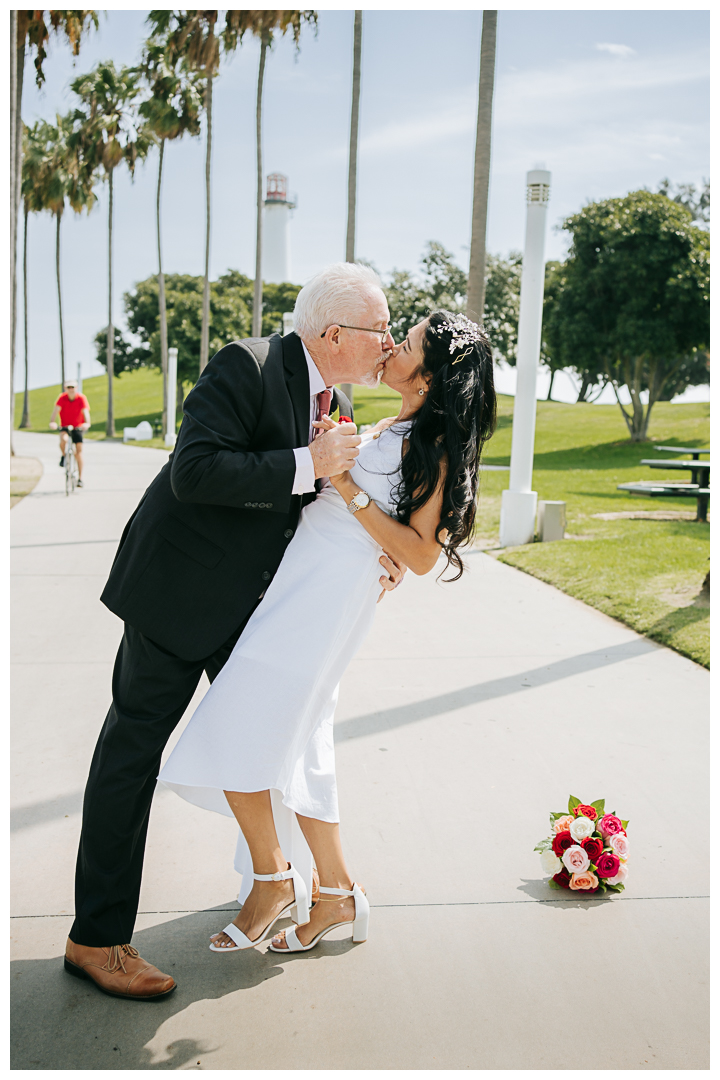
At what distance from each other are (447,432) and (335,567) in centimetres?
49

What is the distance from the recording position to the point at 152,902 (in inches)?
118

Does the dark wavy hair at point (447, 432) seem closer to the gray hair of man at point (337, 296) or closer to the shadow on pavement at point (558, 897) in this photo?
the gray hair of man at point (337, 296)

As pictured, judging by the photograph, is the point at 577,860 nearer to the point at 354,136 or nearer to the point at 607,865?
the point at 607,865

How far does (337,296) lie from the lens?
2506 mm

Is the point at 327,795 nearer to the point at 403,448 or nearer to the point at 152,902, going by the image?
the point at 152,902

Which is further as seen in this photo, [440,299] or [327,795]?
[440,299]

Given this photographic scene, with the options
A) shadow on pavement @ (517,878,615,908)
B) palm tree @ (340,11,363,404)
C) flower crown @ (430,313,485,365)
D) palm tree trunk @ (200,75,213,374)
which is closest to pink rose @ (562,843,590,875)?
shadow on pavement @ (517,878,615,908)

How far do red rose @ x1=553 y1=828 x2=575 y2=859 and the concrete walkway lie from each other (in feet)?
0.48

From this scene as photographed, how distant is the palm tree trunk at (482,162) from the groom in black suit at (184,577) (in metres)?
9.38

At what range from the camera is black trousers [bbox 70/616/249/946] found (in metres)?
2.50

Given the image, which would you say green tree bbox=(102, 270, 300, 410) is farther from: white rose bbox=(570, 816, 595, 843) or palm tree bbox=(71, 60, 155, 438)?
white rose bbox=(570, 816, 595, 843)

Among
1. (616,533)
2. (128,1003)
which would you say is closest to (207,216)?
(616,533)

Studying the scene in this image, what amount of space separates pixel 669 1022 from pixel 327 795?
1.10 m

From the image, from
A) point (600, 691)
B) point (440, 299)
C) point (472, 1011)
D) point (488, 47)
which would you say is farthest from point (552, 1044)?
point (440, 299)
